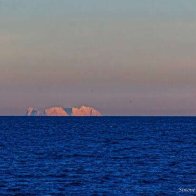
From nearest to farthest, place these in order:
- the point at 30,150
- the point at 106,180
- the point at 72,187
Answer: the point at 72,187 < the point at 106,180 < the point at 30,150

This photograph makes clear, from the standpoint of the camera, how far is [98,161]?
9900cm

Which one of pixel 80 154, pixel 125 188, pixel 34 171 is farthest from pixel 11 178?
pixel 80 154

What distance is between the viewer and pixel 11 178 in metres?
77.9

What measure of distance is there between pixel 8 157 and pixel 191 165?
29731mm

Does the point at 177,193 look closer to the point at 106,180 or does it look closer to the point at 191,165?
the point at 106,180

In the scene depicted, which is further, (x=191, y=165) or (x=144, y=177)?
(x=191, y=165)

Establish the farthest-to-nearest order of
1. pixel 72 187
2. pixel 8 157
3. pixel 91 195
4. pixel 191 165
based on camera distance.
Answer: pixel 8 157 → pixel 191 165 → pixel 72 187 → pixel 91 195

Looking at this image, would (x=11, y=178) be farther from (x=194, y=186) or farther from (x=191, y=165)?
(x=191, y=165)

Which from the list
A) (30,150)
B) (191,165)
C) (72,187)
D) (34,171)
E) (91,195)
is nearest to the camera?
(91,195)

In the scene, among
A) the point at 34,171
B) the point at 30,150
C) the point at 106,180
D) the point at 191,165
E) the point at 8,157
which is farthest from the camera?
the point at 30,150

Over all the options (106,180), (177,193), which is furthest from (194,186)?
(106,180)

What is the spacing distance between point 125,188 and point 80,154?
40.9m

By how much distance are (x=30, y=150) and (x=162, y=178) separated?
154 ft

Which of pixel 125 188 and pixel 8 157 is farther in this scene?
pixel 8 157
